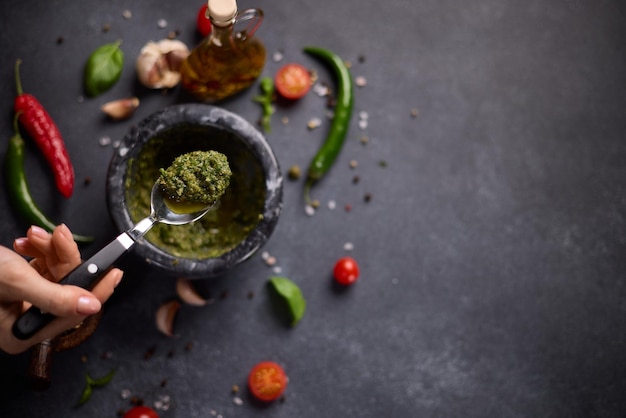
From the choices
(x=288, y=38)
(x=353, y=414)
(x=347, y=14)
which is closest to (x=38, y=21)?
(x=288, y=38)

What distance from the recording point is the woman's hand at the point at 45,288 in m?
1.30

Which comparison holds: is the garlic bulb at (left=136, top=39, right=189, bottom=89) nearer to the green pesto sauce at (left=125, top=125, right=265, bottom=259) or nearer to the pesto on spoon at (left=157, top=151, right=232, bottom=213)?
the green pesto sauce at (left=125, top=125, right=265, bottom=259)

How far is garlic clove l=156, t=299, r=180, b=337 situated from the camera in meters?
1.92

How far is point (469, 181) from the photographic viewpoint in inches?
81.6

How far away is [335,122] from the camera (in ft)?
6.54

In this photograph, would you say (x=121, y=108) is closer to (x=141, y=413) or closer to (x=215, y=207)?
(x=215, y=207)

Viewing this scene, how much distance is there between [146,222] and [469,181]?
45.2 inches

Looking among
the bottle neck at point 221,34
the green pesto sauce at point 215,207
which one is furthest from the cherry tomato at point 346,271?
the bottle neck at point 221,34

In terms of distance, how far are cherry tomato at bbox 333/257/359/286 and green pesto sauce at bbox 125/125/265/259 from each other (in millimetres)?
357

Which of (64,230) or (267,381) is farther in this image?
(267,381)

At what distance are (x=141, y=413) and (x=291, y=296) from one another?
612 mm

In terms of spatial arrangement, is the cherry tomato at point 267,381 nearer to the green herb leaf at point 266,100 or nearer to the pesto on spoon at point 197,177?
the pesto on spoon at point 197,177

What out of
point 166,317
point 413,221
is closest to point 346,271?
point 413,221

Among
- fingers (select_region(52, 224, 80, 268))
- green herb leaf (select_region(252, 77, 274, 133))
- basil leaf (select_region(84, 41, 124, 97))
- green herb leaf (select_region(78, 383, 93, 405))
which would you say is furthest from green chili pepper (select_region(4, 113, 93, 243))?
green herb leaf (select_region(252, 77, 274, 133))
